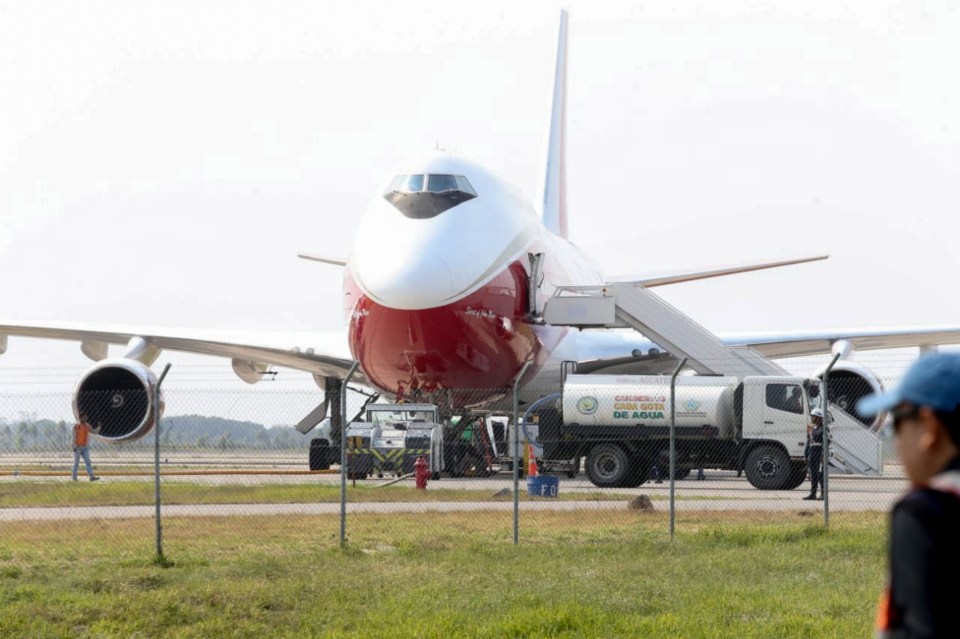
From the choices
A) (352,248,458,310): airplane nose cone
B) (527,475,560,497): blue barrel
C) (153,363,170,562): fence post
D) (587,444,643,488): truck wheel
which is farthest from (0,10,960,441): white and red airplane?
(153,363,170,562): fence post

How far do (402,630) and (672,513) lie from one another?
18.5 feet

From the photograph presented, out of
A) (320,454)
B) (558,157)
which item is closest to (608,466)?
(320,454)

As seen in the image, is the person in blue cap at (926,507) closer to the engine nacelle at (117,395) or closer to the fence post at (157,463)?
the fence post at (157,463)

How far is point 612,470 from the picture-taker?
21578 mm

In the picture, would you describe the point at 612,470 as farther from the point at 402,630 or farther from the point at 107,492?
the point at 402,630

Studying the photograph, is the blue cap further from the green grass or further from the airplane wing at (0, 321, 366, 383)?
the airplane wing at (0, 321, 366, 383)

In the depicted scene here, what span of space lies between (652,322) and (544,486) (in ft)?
16.6

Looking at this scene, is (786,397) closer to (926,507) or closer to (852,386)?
(852,386)

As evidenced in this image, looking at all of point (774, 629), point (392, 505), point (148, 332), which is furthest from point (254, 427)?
point (148, 332)

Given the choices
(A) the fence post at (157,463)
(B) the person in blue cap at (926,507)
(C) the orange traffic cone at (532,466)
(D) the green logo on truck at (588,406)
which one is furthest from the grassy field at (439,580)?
(D) the green logo on truck at (588,406)

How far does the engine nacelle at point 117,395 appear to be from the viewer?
22.4 m

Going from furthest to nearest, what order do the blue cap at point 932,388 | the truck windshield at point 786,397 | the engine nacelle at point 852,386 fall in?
the engine nacelle at point 852,386 < the truck windshield at point 786,397 < the blue cap at point 932,388

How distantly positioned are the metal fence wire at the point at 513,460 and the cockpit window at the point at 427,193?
285 centimetres

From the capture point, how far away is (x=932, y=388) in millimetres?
2371
